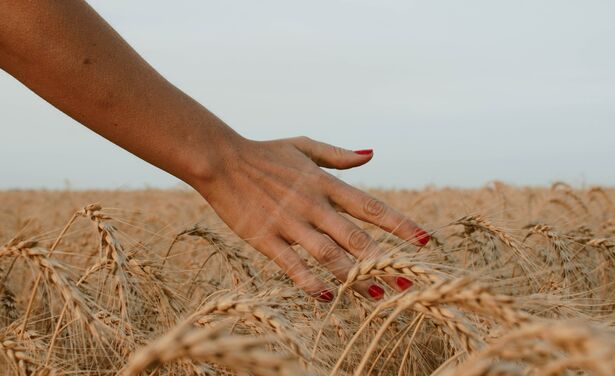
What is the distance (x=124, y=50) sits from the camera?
184cm

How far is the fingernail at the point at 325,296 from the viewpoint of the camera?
1855 mm

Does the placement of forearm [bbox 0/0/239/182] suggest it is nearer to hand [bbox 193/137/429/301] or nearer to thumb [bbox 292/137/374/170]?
hand [bbox 193/137/429/301]

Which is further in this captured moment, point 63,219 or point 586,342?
point 63,219

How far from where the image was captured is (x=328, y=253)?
6.05 feet

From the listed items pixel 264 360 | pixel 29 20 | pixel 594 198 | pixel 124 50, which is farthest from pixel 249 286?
pixel 594 198

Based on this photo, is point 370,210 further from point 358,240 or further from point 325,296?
point 325,296

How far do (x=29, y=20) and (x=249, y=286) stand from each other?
3.34 ft

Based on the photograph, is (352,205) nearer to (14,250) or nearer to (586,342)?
(14,250)

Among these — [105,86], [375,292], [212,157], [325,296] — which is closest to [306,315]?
[325,296]

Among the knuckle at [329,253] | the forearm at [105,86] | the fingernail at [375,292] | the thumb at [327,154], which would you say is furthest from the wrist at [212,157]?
the fingernail at [375,292]

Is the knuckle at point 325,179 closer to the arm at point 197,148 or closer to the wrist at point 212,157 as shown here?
the arm at point 197,148

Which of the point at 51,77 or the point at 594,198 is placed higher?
the point at 594,198

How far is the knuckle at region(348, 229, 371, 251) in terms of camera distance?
1.83m

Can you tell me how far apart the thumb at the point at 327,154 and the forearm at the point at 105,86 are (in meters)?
0.23
